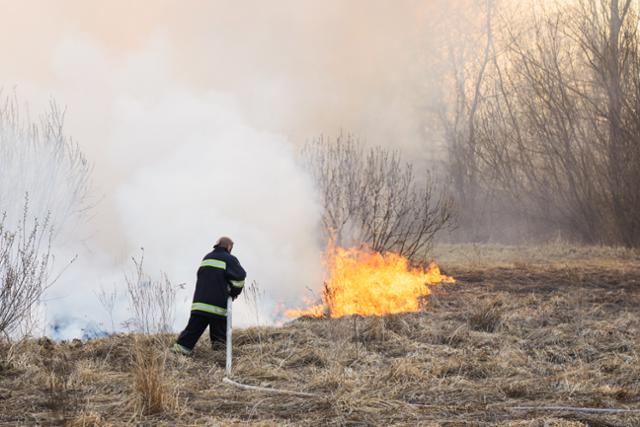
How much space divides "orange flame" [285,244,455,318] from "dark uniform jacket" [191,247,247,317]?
1982mm

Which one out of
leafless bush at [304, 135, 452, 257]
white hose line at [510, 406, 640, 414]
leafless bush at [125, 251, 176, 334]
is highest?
leafless bush at [304, 135, 452, 257]

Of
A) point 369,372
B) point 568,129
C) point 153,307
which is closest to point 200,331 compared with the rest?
point 153,307

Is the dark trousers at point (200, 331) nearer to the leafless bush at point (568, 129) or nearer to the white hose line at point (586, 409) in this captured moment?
the white hose line at point (586, 409)

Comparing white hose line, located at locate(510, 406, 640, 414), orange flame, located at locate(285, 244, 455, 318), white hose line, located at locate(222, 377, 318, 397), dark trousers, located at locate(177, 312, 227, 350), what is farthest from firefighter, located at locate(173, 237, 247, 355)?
white hose line, located at locate(510, 406, 640, 414)

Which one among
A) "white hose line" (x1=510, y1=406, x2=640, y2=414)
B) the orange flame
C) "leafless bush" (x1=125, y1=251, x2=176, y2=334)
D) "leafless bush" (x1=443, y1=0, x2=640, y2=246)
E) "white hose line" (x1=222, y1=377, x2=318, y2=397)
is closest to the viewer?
"white hose line" (x1=510, y1=406, x2=640, y2=414)

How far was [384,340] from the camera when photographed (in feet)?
26.9

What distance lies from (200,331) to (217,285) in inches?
21.6

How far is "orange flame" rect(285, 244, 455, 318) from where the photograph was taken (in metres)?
10.5

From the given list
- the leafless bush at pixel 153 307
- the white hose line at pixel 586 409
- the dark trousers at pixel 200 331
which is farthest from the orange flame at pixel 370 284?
the white hose line at pixel 586 409

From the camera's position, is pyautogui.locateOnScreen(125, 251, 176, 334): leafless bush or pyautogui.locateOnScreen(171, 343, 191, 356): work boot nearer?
pyautogui.locateOnScreen(171, 343, 191, 356): work boot

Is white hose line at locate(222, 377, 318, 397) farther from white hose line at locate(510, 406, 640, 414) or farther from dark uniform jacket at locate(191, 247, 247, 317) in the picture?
white hose line at locate(510, 406, 640, 414)

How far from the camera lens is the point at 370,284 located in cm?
1149

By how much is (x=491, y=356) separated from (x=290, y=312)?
14.5ft

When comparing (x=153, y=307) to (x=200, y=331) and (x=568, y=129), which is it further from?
(x=568, y=129)
